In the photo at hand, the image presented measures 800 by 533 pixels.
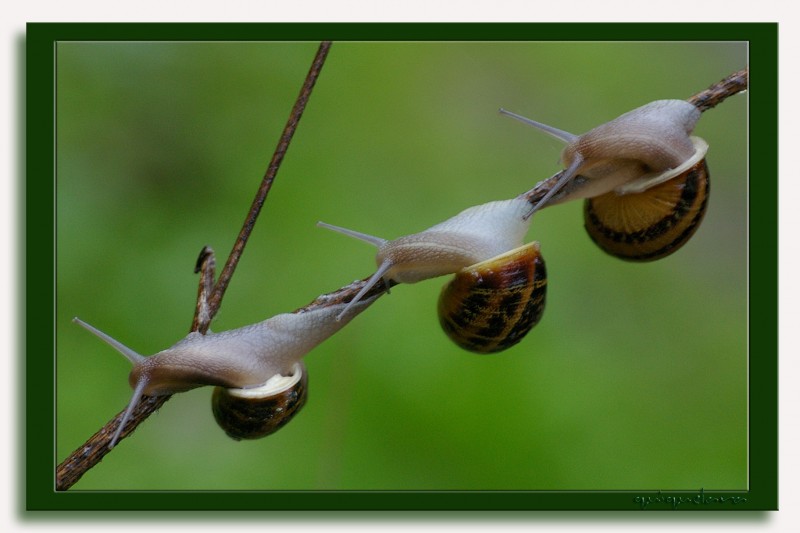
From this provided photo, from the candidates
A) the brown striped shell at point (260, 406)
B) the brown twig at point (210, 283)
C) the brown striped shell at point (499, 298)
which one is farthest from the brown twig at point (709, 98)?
the brown striped shell at point (260, 406)

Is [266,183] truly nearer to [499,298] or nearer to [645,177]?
[499,298]

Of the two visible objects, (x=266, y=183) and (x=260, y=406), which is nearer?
(x=266, y=183)

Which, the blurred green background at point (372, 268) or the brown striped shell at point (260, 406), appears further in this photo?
the blurred green background at point (372, 268)

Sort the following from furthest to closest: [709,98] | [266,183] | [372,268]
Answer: [372,268] < [709,98] < [266,183]

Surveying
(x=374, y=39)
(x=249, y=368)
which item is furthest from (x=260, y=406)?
(x=374, y=39)

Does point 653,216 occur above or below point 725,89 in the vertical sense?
below

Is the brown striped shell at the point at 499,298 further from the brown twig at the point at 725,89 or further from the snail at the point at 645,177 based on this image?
the brown twig at the point at 725,89

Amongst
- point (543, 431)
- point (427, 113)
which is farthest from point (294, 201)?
point (543, 431)
